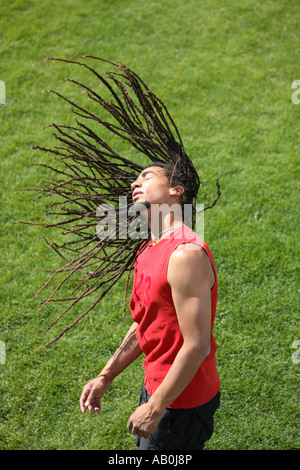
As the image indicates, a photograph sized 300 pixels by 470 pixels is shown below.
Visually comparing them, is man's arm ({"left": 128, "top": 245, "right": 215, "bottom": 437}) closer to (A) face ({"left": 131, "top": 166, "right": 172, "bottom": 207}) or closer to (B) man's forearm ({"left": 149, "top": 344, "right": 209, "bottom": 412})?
(B) man's forearm ({"left": 149, "top": 344, "right": 209, "bottom": 412})

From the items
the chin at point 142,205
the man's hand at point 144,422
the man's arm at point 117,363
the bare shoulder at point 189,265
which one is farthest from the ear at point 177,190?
the man's hand at point 144,422

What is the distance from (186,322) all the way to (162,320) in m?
0.21

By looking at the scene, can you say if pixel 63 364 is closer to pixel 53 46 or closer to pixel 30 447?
pixel 30 447

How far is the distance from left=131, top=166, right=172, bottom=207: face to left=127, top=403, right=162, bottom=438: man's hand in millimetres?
935

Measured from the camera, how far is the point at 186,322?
2.00 metres

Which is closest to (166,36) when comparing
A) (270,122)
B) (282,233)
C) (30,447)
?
(270,122)

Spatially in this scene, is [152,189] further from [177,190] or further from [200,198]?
[200,198]

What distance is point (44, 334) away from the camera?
4.01 metres

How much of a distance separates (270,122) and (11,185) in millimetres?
3000

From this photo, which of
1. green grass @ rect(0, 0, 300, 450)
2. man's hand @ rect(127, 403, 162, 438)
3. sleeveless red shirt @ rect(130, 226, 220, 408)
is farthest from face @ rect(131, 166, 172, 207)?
green grass @ rect(0, 0, 300, 450)

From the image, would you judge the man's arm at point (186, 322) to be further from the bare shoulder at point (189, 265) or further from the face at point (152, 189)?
the face at point (152, 189)

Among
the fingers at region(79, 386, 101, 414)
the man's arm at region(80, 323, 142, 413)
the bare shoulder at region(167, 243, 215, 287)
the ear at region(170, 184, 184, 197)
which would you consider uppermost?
the ear at region(170, 184, 184, 197)

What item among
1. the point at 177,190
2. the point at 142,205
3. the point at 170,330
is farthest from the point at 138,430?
the point at 177,190

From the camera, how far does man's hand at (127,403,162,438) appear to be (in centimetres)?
204
